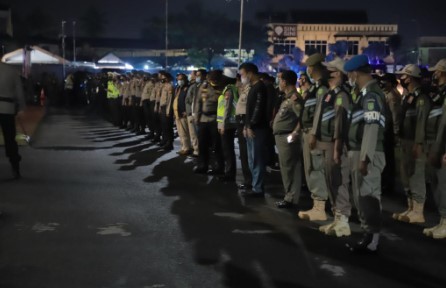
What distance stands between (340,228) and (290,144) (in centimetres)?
170

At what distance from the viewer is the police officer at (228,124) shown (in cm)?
962

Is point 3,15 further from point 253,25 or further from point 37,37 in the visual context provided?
point 37,37

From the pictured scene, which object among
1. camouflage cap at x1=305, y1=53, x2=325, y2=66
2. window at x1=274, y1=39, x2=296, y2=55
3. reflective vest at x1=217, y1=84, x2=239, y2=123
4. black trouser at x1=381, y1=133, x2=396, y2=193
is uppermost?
window at x1=274, y1=39, x2=296, y2=55

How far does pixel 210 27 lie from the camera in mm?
58375

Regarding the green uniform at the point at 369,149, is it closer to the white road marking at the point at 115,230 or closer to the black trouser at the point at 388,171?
the white road marking at the point at 115,230

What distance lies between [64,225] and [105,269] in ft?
5.84

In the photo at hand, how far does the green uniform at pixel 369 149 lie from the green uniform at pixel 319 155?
0.63 m

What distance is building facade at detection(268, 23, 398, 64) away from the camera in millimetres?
66188

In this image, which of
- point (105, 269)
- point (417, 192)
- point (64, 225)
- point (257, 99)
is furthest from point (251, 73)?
point (105, 269)

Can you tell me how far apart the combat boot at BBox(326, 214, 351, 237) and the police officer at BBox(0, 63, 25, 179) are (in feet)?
18.4

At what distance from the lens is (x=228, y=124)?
9.70 meters

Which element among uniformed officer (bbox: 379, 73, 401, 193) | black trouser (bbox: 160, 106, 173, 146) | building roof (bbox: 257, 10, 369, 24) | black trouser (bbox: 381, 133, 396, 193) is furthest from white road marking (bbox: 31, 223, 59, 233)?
building roof (bbox: 257, 10, 369, 24)

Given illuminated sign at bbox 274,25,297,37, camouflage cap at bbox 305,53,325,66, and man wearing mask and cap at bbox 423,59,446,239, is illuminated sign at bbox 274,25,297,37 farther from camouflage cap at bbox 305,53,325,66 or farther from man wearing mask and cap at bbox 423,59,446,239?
man wearing mask and cap at bbox 423,59,446,239

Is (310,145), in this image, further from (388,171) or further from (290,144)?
(388,171)
